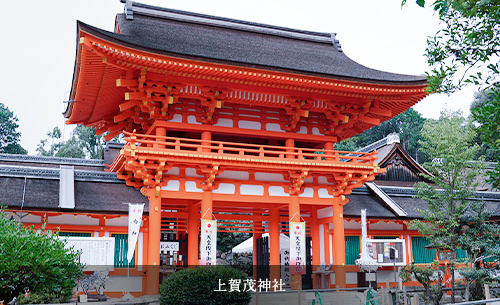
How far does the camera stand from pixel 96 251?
13664mm

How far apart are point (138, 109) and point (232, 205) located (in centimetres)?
502

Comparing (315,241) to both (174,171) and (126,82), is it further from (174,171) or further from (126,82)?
(126,82)

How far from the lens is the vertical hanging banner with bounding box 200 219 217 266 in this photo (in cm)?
1434

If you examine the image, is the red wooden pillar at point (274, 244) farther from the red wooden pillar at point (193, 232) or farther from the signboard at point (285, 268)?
the signboard at point (285, 268)

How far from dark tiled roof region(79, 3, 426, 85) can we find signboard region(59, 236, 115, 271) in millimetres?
5688

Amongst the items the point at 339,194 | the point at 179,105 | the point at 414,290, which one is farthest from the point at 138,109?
the point at 414,290

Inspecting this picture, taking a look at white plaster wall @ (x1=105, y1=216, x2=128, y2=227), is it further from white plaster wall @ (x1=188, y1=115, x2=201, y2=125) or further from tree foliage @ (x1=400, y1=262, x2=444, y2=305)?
tree foliage @ (x1=400, y1=262, x2=444, y2=305)

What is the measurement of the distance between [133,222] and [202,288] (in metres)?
3.47

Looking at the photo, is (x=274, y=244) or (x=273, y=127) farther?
(x=274, y=244)

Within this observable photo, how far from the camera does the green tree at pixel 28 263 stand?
26.3 feet

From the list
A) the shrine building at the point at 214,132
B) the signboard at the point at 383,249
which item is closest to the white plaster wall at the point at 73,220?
the shrine building at the point at 214,132

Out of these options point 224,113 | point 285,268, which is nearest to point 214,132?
point 224,113

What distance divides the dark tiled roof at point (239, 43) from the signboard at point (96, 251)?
569 centimetres

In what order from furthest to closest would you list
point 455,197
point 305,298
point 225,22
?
point 225,22 → point 455,197 → point 305,298
